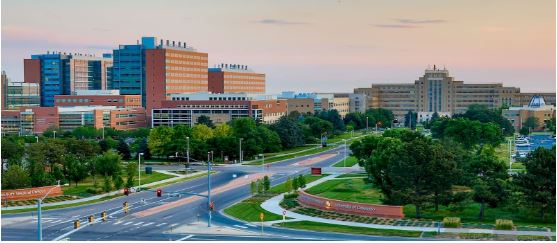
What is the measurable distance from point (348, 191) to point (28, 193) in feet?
102

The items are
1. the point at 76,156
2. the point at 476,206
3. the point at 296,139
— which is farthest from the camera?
the point at 296,139

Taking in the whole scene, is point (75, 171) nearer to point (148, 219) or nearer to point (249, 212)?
point (148, 219)

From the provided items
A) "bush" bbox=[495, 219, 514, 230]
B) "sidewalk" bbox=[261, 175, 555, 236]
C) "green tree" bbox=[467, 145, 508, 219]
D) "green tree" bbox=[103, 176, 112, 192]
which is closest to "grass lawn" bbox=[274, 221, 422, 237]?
"sidewalk" bbox=[261, 175, 555, 236]

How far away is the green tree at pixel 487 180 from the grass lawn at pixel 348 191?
29.1 feet

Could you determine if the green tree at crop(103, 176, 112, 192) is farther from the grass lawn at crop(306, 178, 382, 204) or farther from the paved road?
the grass lawn at crop(306, 178, 382, 204)

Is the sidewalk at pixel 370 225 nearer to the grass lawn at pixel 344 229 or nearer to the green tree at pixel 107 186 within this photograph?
the grass lawn at pixel 344 229

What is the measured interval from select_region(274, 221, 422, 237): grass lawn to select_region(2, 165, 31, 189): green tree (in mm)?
31559

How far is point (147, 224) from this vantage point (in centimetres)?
6938

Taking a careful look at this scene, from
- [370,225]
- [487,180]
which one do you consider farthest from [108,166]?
[487,180]

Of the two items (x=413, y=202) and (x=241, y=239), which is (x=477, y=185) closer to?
(x=413, y=202)

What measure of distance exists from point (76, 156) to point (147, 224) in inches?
1587

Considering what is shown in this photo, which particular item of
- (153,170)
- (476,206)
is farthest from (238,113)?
(476,206)

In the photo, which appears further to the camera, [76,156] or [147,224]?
[76,156]

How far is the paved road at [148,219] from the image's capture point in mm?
63625
